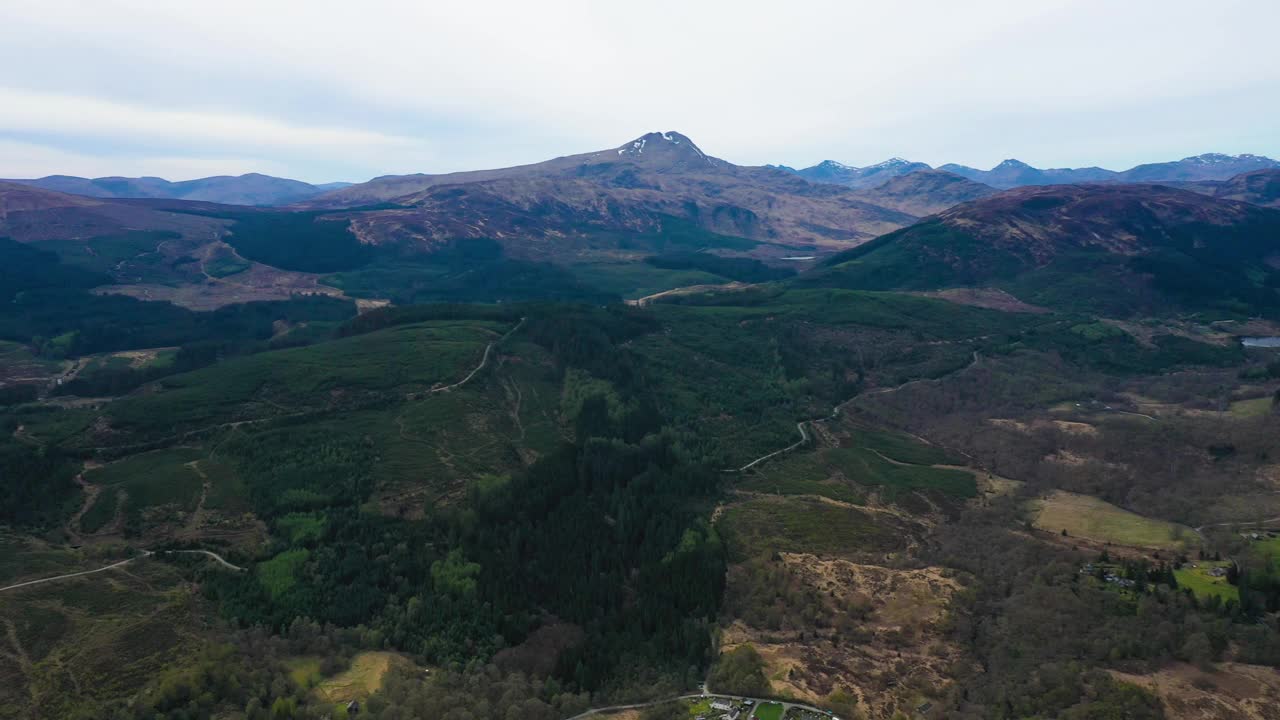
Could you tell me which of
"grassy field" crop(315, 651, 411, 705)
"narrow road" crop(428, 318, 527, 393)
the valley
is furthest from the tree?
"narrow road" crop(428, 318, 527, 393)

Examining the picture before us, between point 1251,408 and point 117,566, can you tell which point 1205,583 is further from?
point 117,566

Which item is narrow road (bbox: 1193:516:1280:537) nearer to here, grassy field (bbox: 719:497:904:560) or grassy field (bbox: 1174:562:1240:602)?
grassy field (bbox: 1174:562:1240:602)

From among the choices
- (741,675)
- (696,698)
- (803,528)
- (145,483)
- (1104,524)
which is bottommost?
(803,528)

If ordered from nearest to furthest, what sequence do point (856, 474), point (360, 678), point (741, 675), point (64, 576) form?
point (741, 675)
point (360, 678)
point (64, 576)
point (856, 474)

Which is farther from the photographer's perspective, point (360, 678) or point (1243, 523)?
point (1243, 523)

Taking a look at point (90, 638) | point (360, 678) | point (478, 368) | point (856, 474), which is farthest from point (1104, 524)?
point (90, 638)

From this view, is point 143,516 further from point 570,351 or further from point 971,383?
point 971,383
